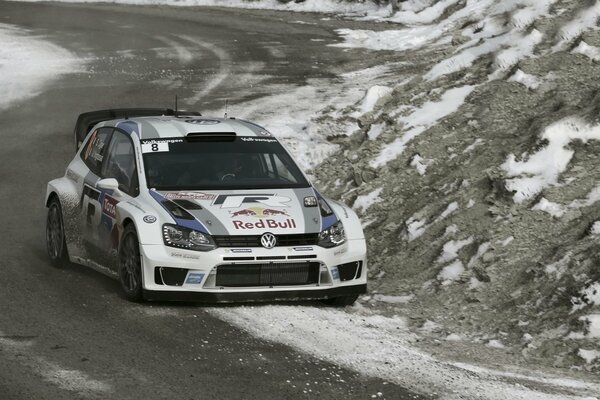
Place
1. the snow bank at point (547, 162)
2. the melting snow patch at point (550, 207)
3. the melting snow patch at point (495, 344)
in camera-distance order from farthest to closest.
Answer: the snow bank at point (547, 162)
the melting snow patch at point (550, 207)
the melting snow patch at point (495, 344)

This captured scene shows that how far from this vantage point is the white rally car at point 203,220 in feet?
34.7

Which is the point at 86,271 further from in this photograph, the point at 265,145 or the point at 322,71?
the point at 322,71

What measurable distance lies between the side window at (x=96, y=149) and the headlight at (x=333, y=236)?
2.58m

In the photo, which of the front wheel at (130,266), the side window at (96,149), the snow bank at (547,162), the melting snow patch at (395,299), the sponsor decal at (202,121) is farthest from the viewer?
the snow bank at (547,162)

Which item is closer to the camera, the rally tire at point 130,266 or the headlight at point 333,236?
the rally tire at point 130,266

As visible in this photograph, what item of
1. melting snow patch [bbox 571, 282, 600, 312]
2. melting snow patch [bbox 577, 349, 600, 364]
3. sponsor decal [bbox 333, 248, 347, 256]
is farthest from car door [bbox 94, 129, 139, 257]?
melting snow patch [bbox 577, 349, 600, 364]

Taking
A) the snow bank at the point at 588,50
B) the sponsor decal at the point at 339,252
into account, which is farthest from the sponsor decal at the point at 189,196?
the snow bank at the point at 588,50

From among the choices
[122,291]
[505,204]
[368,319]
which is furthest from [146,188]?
[505,204]

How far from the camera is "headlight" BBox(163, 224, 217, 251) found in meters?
10.6

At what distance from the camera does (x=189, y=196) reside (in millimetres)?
11133

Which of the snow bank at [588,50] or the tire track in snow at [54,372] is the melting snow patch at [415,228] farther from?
the tire track in snow at [54,372]

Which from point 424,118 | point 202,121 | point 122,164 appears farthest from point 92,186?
point 424,118

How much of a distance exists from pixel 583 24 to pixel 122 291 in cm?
770

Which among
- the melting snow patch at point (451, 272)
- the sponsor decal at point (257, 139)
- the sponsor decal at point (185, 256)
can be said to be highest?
the sponsor decal at point (257, 139)
